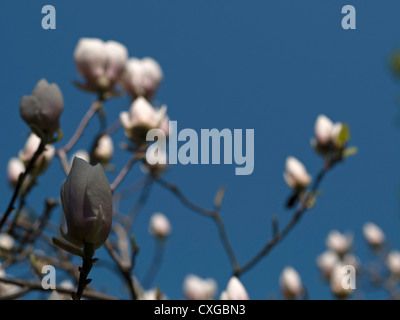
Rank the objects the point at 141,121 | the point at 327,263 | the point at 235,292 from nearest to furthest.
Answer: the point at 235,292 < the point at 141,121 < the point at 327,263

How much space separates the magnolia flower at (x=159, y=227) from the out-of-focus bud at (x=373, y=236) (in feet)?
6.97

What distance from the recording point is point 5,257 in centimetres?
120

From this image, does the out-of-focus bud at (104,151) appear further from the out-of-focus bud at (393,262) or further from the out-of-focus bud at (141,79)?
the out-of-focus bud at (393,262)

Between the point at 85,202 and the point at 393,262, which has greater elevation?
the point at 393,262

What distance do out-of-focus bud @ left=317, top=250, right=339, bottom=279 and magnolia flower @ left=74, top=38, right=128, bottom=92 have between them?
2.62 meters

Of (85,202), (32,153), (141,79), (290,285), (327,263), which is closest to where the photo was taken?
(85,202)

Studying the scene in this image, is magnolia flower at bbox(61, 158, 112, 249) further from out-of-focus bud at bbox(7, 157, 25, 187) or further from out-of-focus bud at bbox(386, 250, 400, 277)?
out-of-focus bud at bbox(386, 250, 400, 277)

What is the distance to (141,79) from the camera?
1.33 meters

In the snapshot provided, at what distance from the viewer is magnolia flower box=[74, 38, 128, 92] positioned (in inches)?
46.9

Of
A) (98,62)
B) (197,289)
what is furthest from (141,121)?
(197,289)

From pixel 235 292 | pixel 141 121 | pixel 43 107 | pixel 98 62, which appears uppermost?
pixel 98 62

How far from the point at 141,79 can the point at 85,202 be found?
875 mm

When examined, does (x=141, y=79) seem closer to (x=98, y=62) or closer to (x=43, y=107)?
(x=98, y=62)
